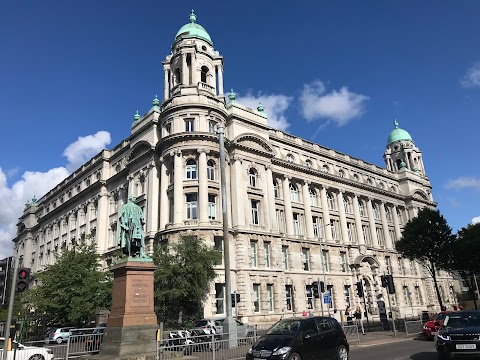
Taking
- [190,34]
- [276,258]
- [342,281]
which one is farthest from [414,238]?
[190,34]

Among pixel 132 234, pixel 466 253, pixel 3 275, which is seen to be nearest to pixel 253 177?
pixel 466 253

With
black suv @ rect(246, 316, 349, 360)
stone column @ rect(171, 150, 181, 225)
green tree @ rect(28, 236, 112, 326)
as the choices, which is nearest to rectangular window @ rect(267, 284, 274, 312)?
stone column @ rect(171, 150, 181, 225)

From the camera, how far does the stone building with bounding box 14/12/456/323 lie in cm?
3778

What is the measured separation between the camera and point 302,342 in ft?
40.4

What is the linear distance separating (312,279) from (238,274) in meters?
12.7

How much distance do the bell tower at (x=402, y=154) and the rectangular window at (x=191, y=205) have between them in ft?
150

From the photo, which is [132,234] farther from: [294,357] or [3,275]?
[294,357]

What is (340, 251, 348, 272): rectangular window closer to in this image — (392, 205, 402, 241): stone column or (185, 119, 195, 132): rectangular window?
(392, 205, 402, 241): stone column

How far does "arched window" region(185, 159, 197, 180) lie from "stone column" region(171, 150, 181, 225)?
0.87 meters

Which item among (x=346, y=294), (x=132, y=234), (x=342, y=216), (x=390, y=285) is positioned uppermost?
(x=342, y=216)

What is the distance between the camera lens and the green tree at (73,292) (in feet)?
107

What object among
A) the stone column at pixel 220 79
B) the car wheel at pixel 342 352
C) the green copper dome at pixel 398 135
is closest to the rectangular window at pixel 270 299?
the stone column at pixel 220 79

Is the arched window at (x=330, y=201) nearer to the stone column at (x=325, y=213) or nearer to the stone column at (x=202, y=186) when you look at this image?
the stone column at (x=325, y=213)

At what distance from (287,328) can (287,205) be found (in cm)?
3351
